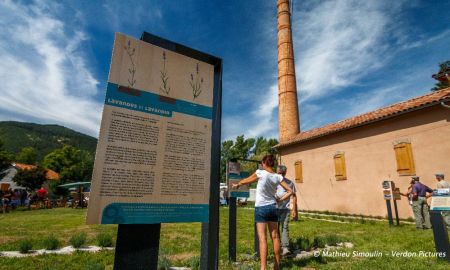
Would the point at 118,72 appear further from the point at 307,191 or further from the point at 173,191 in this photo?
the point at 307,191

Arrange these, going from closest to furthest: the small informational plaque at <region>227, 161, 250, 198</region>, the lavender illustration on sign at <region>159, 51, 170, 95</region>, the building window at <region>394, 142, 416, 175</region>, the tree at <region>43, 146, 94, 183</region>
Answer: the lavender illustration on sign at <region>159, 51, 170, 95</region>
the small informational plaque at <region>227, 161, 250, 198</region>
the building window at <region>394, 142, 416, 175</region>
the tree at <region>43, 146, 94, 183</region>

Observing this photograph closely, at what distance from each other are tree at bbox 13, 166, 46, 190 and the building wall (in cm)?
2675

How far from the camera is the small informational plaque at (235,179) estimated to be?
193 inches

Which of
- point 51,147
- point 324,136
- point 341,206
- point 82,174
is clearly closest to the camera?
point 341,206

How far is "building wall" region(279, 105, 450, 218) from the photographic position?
11492mm

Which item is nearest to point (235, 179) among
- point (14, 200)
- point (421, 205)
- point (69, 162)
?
point (421, 205)

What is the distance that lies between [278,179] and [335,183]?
44.5ft

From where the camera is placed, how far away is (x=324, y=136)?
17.3 metres

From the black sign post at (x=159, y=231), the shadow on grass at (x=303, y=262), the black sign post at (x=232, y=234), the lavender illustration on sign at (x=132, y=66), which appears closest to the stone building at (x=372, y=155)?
the shadow on grass at (x=303, y=262)

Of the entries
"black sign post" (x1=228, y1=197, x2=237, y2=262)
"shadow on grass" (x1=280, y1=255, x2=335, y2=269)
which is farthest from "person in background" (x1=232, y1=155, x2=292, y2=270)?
"black sign post" (x1=228, y1=197, x2=237, y2=262)

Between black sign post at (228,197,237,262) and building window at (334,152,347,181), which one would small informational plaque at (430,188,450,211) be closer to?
black sign post at (228,197,237,262)

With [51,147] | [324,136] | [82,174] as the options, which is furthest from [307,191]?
[51,147]

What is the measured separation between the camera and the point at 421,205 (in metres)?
8.74

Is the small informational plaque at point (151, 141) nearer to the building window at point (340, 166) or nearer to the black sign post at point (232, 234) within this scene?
the black sign post at point (232, 234)
